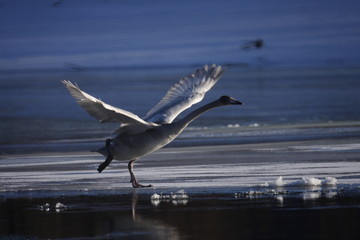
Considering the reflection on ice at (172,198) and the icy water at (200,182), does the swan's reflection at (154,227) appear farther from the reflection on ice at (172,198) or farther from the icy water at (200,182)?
the reflection on ice at (172,198)

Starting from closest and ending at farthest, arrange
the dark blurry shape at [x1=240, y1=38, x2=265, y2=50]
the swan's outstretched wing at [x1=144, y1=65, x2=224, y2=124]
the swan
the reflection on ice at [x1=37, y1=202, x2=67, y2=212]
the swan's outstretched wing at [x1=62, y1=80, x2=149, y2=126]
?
the reflection on ice at [x1=37, y1=202, x2=67, y2=212], the swan's outstretched wing at [x1=62, y1=80, x2=149, y2=126], the swan, the swan's outstretched wing at [x1=144, y1=65, x2=224, y2=124], the dark blurry shape at [x1=240, y1=38, x2=265, y2=50]

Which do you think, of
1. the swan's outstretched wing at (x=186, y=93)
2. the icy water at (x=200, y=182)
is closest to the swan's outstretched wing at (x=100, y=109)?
the icy water at (x=200, y=182)

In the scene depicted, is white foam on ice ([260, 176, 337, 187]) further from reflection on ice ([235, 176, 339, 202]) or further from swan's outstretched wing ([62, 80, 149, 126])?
swan's outstretched wing ([62, 80, 149, 126])

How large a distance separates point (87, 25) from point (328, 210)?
149086 millimetres

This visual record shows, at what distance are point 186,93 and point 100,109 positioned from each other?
318 centimetres

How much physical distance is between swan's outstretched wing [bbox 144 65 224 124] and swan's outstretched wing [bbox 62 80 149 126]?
152 centimetres

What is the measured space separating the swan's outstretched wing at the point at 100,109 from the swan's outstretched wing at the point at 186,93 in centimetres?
152

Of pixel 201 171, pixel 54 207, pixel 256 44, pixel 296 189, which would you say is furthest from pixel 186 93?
pixel 256 44

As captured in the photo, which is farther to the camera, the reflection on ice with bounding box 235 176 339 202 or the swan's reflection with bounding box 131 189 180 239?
the reflection on ice with bounding box 235 176 339 202

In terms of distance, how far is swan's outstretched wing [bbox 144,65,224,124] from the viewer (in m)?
16.4

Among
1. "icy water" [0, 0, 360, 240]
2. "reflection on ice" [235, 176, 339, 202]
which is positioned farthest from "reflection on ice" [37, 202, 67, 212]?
"reflection on ice" [235, 176, 339, 202]

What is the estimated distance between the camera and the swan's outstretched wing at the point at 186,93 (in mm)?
16359

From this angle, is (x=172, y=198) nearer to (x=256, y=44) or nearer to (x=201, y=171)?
(x=201, y=171)

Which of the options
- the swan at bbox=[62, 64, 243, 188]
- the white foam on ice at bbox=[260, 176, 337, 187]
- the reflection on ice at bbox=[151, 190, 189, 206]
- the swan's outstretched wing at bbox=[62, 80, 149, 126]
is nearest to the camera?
the reflection on ice at bbox=[151, 190, 189, 206]
